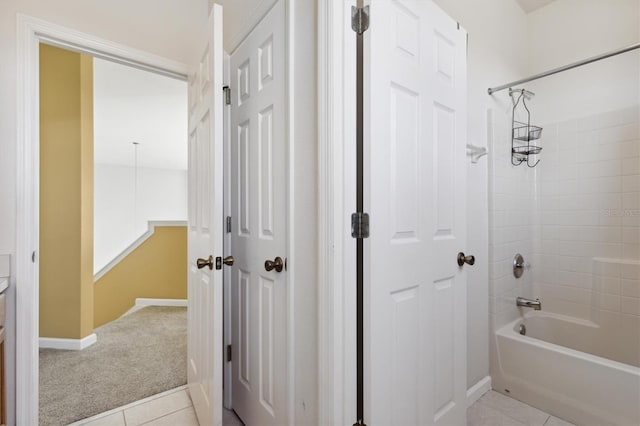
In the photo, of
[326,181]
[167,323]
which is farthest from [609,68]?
[167,323]

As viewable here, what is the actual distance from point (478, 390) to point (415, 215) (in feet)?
4.46

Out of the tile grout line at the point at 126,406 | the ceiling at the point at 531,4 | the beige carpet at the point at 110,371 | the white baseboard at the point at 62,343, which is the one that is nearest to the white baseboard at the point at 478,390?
the tile grout line at the point at 126,406

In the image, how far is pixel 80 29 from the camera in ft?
5.35

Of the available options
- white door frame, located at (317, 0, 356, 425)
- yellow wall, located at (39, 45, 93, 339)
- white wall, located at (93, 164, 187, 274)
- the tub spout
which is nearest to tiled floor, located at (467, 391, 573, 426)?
the tub spout

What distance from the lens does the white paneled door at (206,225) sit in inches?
53.4

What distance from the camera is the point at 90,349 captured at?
2.57m

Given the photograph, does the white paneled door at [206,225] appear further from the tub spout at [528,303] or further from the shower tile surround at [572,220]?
the tub spout at [528,303]

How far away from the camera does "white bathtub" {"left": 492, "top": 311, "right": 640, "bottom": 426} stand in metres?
1.53

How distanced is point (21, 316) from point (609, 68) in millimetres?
3720

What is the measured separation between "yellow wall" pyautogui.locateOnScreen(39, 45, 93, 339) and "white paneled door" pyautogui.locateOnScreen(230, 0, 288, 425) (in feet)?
5.33


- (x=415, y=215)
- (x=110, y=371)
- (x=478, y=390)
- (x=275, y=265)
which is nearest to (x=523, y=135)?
(x=415, y=215)

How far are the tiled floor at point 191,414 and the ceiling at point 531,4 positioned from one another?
2811mm

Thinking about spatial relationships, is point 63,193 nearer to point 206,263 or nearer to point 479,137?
point 206,263

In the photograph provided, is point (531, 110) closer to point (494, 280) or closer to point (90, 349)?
point (494, 280)
